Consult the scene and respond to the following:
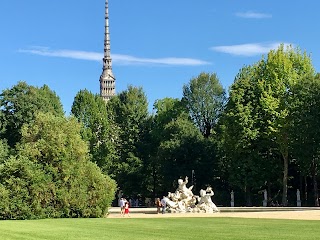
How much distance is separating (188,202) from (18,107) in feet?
85.9

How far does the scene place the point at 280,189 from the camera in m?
66.2

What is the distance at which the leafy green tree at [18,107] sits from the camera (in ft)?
212

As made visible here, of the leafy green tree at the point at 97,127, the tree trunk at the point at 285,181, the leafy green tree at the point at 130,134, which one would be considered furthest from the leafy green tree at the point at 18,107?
the tree trunk at the point at 285,181

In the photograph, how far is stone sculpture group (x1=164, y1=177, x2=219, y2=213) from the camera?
1877 inches

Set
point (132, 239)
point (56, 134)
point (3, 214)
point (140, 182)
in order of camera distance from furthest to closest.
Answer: point (140, 182) → point (56, 134) → point (3, 214) → point (132, 239)

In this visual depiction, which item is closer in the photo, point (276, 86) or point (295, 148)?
point (295, 148)

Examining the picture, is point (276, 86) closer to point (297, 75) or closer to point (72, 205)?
point (297, 75)

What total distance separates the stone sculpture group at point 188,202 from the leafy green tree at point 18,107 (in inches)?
910

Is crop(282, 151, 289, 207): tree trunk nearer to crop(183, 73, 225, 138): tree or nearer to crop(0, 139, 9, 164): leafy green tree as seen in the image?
crop(183, 73, 225, 138): tree

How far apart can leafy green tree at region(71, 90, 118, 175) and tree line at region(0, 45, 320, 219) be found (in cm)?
16

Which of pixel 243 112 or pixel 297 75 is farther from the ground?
pixel 297 75

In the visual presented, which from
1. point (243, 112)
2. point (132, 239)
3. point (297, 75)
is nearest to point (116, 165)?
point (243, 112)

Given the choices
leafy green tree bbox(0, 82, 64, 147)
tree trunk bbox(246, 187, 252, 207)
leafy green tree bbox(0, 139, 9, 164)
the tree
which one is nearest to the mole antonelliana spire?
the tree

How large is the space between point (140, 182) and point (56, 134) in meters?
34.1
